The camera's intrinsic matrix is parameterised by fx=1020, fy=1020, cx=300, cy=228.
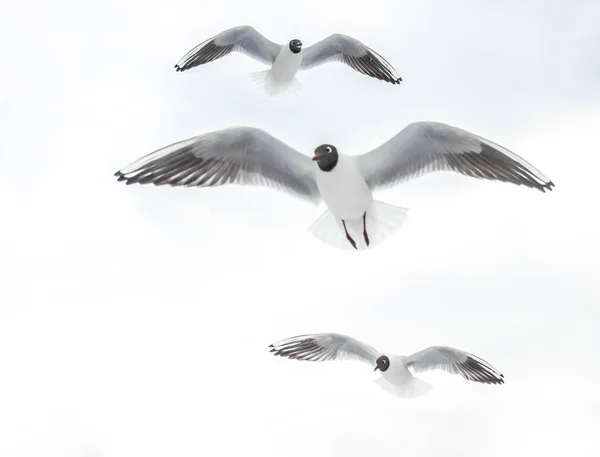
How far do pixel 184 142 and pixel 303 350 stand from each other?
4.12 meters

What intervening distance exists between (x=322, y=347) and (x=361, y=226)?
300cm

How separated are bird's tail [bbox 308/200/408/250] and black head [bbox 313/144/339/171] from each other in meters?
0.50

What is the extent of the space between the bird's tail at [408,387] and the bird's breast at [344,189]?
127 inches

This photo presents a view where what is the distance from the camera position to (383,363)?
10.6 meters

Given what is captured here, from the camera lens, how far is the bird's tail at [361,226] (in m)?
7.88

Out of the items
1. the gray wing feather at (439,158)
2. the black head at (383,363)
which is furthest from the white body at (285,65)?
the gray wing feather at (439,158)

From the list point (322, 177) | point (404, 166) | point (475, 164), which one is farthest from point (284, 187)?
→ point (475, 164)

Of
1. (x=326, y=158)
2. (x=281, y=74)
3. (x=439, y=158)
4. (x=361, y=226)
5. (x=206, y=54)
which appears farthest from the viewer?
(x=281, y=74)

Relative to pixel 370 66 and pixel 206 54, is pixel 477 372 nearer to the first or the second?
pixel 370 66

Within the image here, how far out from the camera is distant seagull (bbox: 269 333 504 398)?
34.0 feet

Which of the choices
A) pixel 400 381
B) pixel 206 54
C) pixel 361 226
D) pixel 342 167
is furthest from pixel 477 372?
pixel 206 54

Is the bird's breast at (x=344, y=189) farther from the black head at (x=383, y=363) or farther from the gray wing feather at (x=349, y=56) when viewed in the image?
the gray wing feather at (x=349, y=56)

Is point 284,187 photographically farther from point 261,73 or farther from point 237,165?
point 261,73

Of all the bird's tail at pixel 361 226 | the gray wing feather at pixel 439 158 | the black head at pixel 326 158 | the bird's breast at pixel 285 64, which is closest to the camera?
the gray wing feather at pixel 439 158
